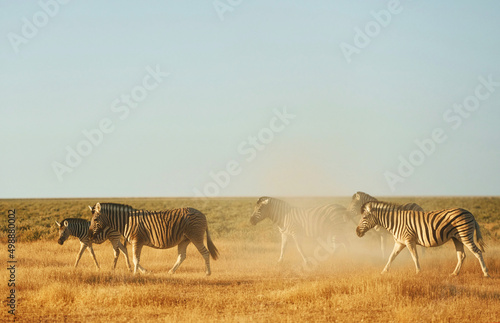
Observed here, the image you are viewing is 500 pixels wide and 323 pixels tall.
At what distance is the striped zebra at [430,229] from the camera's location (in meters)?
15.0

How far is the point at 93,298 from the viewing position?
38.9ft

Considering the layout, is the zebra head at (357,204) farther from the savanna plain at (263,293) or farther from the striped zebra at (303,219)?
the savanna plain at (263,293)

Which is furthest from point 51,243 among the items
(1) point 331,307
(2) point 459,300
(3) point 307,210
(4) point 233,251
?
(2) point 459,300

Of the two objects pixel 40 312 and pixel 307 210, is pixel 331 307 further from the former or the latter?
pixel 307 210

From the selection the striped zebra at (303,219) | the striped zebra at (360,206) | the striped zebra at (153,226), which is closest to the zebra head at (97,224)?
the striped zebra at (153,226)

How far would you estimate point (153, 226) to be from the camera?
16.1 m

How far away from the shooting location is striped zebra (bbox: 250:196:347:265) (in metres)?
18.4

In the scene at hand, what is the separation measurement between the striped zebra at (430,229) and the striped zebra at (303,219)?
7.68 ft

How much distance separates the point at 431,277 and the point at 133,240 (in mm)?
8322

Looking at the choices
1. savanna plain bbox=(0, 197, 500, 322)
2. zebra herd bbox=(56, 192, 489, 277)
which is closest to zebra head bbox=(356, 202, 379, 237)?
zebra herd bbox=(56, 192, 489, 277)

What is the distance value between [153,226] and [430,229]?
794 centimetres

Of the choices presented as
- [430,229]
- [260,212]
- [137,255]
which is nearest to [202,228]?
[137,255]

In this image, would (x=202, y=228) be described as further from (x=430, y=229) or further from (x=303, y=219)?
(x=430, y=229)

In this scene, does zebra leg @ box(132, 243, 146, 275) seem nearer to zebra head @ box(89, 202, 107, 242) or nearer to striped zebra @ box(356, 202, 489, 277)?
Result: zebra head @ box(89, 202, 107, 242)
